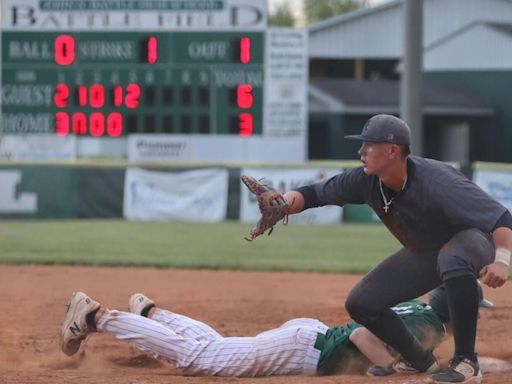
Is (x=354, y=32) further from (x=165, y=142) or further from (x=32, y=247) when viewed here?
(x=32, y=247)

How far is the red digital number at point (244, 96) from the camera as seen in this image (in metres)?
16.9

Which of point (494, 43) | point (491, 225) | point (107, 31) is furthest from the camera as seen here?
point (494, 43)

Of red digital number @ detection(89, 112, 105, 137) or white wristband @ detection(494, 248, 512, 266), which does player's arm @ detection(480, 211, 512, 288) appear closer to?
white wristband @ detection(494, 248, 512, 266)

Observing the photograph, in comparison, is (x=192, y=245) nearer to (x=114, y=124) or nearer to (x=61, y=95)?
(x=114, y=124)

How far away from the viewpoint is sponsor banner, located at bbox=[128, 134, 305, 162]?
17.6 m

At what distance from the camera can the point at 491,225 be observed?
506 cm

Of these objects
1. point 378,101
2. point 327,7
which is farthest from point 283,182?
point 327,7

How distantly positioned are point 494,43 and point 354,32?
20.0ft

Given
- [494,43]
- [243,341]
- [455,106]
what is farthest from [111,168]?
[494,43]

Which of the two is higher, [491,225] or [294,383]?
[491,225]

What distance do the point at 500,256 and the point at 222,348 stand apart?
158 centimetres

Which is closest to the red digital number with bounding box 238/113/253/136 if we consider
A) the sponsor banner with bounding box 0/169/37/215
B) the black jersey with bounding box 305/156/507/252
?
the sponsor banner with bounding box 0/169/37/215

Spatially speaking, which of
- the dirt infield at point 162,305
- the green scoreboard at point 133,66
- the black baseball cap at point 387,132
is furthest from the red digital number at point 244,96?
the black baseball cap at point 387,132

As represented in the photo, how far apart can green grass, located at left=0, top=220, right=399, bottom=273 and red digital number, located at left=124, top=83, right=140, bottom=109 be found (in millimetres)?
1969
